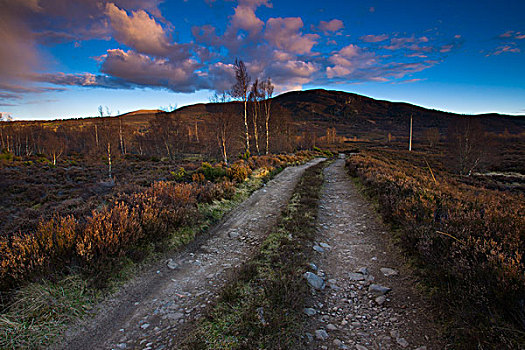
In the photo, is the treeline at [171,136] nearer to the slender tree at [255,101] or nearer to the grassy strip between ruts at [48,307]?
the slender tree at [255,101]

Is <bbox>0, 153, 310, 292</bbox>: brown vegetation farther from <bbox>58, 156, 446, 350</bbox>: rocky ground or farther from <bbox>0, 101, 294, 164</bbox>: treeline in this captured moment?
<bbox>0, 101, 294, 164</bbox>: treeline

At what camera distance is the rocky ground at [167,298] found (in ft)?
9.32

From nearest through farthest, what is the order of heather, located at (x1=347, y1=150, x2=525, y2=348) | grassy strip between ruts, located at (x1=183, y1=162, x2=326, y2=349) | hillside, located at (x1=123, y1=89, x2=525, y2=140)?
heather, located at (x1=347, y1=150, x2=525, y2=348) → grassy strip between ruts, located at (x1=183, y1=162, x2=326, y2=349) → hillside, located at (x1=123, y1=89, x2=525, y2=140)

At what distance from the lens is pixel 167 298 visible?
3.62 m

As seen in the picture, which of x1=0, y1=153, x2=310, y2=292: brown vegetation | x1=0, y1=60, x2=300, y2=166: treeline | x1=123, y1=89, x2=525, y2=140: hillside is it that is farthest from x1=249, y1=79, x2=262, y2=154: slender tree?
x1=123, y1=89, x2=525, y2=140: hillside

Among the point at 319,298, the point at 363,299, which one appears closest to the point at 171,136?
the point at 319,298

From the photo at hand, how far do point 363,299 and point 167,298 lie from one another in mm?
3230

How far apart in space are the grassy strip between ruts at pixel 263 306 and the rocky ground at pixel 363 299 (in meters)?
0.23

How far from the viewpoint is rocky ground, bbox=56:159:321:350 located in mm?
2842

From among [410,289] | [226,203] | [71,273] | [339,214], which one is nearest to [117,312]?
[71,273]

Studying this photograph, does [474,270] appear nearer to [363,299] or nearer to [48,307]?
[363,299]

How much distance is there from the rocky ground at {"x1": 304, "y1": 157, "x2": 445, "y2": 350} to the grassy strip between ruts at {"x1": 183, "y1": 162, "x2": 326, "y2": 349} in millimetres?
233

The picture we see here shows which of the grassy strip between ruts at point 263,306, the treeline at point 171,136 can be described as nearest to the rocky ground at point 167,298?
the grassy strip between ruts at point 263,306

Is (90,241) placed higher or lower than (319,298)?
higher
